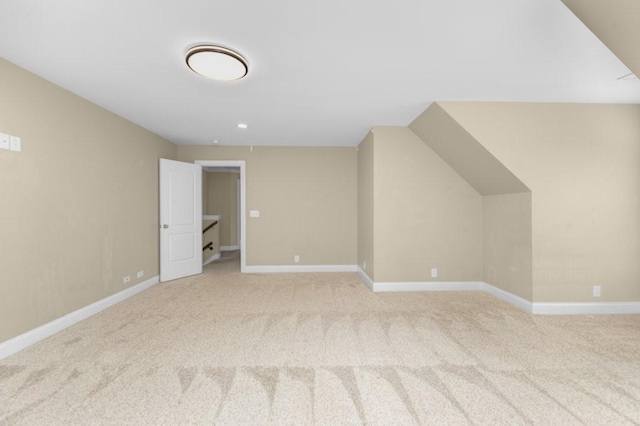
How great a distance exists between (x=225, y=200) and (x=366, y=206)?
5369 millimetres

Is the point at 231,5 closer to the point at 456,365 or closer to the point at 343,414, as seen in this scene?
the point at 343,414

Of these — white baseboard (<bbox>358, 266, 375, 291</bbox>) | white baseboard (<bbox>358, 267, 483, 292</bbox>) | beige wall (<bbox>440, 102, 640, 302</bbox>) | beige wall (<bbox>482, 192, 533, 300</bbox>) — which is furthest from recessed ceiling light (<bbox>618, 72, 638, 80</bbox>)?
white baseboard (<bbox>358, 266, 375, 291</bbox>)

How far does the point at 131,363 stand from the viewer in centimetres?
201

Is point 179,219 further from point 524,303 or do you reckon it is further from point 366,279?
point 524,303

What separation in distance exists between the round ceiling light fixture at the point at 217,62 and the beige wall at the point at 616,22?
2151 millimetres

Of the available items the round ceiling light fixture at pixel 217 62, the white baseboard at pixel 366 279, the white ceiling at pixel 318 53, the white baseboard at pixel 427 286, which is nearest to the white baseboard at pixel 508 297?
the white baseboard at pixel 427 286

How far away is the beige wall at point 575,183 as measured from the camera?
2975 mm

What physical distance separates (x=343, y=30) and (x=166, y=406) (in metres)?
2.68

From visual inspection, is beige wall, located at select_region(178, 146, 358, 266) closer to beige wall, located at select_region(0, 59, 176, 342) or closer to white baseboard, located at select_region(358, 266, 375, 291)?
white baseboard, located at select_region(358, 266, 375, 291)

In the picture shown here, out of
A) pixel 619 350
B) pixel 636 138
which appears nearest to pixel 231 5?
pixel 619 350

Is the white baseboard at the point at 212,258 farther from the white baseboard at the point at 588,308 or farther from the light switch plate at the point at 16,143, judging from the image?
the white baseboard at the point at 588,308

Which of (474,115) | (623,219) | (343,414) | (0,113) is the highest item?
(474,115)

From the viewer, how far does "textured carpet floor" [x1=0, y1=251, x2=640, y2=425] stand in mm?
1528

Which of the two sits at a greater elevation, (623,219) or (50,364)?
(623,219)
